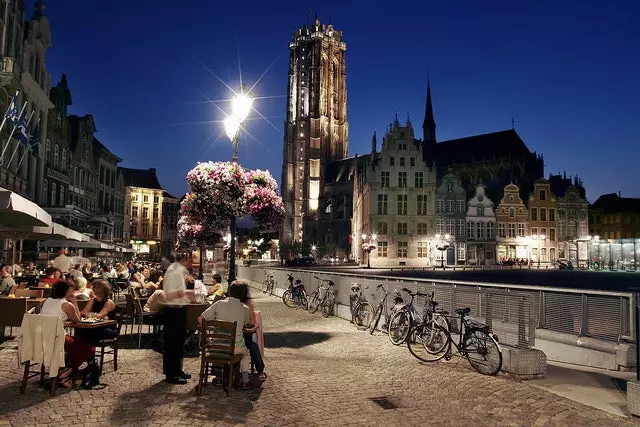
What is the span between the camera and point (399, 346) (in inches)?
435

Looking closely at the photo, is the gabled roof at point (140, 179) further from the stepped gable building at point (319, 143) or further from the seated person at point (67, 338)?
the seated person at point (67, 338)

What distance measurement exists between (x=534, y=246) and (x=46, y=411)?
6889 centimetres

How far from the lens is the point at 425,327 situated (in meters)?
10.0

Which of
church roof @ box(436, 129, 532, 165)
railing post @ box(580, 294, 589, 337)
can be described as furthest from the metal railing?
church roof @ box(436, 129, 532, 165)

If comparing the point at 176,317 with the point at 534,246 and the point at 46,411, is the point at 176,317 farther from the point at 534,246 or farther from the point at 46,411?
the point at 534,246

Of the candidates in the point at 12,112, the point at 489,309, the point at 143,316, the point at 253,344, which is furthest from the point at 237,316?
the point at 12,112

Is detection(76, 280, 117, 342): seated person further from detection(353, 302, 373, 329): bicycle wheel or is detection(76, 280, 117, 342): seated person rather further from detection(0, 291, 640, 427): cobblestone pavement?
detection(353, 302, 373, 329): bicycle wheel

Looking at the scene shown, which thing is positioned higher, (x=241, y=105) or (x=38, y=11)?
(x=38, y=11)

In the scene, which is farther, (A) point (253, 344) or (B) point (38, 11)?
(B) point (38, 11)

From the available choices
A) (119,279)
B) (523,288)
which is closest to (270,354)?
(523,288)

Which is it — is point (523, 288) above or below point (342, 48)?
below

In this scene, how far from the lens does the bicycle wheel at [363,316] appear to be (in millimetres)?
13664

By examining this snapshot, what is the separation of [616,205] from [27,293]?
10453cm

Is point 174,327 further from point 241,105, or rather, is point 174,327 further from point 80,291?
point 241,105
